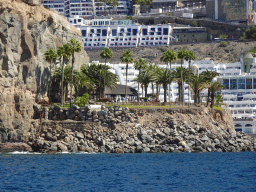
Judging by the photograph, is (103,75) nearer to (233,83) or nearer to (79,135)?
(79,135)

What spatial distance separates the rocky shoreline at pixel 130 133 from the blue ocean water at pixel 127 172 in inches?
217

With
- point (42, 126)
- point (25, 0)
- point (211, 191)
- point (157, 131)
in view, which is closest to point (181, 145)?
point (157, 131)

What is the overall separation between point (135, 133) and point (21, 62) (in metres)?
21.9

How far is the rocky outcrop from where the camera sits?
100 m

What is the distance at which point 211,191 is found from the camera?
197 feet

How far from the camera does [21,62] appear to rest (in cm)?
10375

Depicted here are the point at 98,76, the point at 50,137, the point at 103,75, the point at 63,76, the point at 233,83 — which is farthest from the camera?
the point at 233,83

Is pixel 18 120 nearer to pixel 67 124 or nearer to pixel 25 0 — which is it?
pixel 67 124

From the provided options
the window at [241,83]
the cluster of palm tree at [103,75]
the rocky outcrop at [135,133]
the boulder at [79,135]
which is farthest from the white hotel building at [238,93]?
the boulder at [79,135]

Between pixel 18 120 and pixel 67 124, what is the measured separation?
8.05m

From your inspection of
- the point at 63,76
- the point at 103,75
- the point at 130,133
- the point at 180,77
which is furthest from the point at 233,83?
the point at 130,133

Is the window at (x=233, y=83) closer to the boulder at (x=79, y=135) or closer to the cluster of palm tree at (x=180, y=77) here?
the cluster of palm tree at (x=180, y=77)

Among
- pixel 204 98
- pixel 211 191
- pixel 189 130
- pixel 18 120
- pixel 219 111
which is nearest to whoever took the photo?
pixel 211 191

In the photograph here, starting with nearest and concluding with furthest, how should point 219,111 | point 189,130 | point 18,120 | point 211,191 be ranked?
point 211,191 < point 18,120 < point 189,130 < point 219,111
